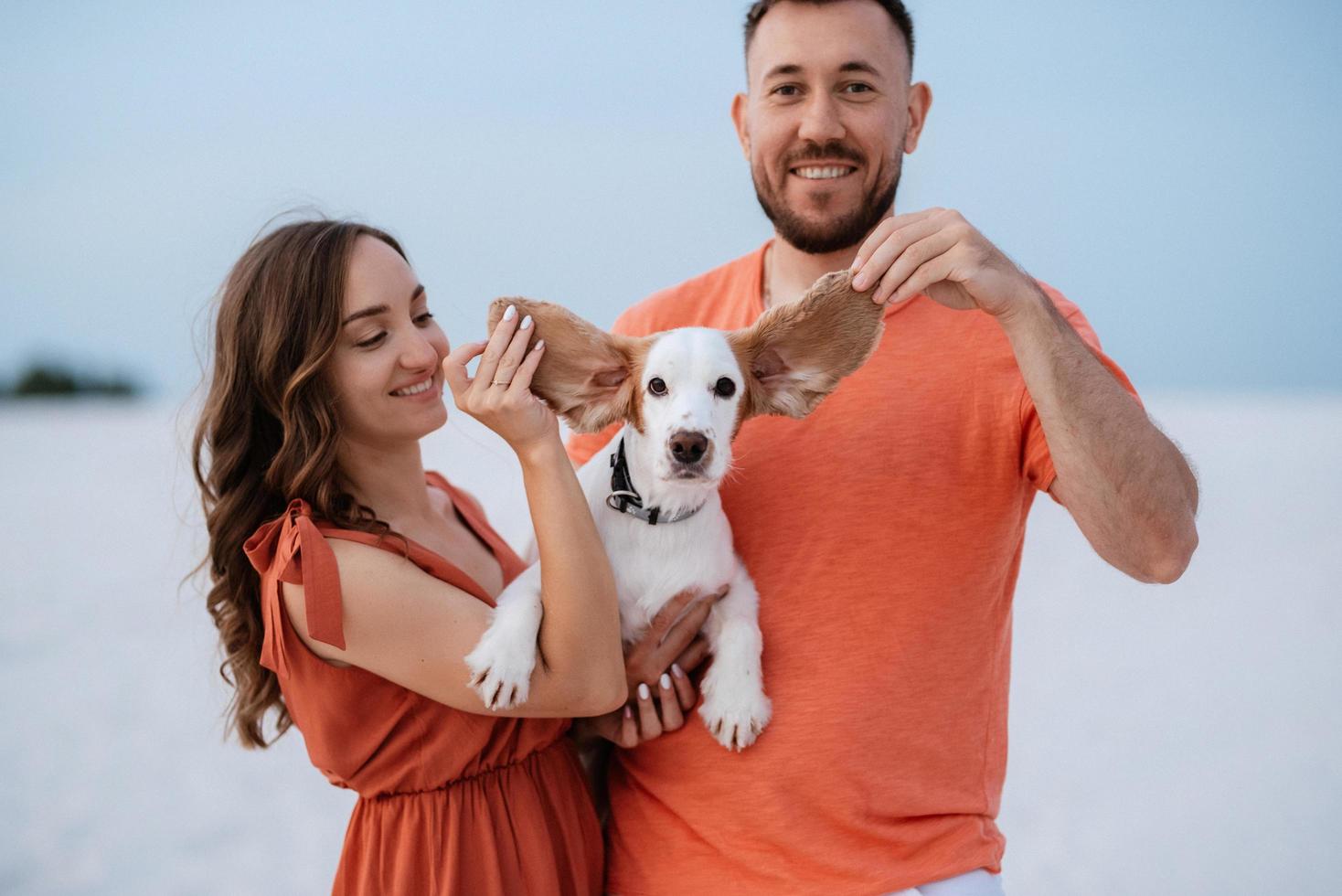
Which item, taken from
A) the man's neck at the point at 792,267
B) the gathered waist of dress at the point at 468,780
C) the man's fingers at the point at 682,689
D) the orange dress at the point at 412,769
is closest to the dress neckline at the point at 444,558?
the orange dress at the point at 412,769

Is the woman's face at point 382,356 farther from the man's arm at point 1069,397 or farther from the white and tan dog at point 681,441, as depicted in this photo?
the man's arm at point 1069,397

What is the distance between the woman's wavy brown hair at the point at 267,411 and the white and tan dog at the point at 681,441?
467mm

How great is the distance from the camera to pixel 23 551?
8.89m

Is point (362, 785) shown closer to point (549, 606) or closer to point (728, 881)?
point (549, 606)

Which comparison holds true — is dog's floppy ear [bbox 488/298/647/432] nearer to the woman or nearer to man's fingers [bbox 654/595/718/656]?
the woman

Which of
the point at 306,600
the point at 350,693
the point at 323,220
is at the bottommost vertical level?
the point at 350,693

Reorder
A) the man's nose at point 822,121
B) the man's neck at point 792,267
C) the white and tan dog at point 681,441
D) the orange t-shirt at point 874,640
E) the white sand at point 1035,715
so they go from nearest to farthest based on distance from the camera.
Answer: the white and tan dog at point 681,441
the orange t-shirt at point 874,640
the man's nose at point 822,121
the man's neck at point 792,267
the white sand at point 1035,715

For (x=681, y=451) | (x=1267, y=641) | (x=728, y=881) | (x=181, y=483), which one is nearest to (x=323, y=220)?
(x=181, y=483)

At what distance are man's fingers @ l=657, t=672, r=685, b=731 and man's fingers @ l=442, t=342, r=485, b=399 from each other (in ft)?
2.69

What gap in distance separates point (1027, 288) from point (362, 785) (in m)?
1.77

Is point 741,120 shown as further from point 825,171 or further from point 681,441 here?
point 681,441

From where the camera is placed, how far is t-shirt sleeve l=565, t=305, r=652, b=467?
282 centimetres

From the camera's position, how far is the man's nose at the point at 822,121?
2.54 meters

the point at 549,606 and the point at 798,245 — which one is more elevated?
the point at 798,245
